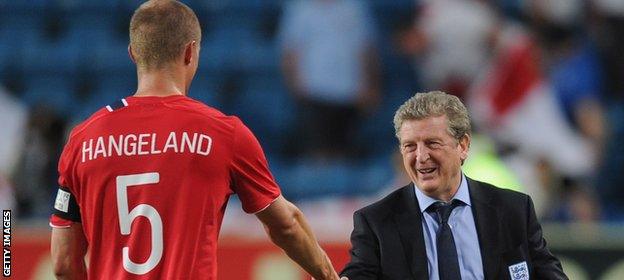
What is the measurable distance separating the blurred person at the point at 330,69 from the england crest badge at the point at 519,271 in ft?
18.5

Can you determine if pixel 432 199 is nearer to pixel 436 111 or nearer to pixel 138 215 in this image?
pixel 436 111

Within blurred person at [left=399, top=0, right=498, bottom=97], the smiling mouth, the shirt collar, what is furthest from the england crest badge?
blurred person at [left=399, top=0, right=498, bottom=97]

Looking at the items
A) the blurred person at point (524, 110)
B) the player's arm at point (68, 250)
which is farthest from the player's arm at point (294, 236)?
the blurred person at point (524, 110)

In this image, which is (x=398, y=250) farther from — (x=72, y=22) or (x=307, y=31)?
(x=72, y=22)

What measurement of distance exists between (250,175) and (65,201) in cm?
54

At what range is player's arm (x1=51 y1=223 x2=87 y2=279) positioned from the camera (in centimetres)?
381

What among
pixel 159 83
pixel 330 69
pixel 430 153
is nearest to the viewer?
pixel 159 83

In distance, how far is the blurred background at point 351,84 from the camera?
9.05 m

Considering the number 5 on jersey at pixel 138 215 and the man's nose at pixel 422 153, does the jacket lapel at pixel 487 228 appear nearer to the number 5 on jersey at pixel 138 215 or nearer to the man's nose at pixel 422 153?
the man's nose at pixel 422 153

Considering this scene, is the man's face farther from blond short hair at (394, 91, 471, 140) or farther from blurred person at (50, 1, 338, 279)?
blurred person at (50, 1, 338, 279)

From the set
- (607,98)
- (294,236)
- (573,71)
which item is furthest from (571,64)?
(294,236)

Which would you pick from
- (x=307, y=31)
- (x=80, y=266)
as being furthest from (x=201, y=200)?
(x=307, y=31)

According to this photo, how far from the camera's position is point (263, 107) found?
10.3 metres

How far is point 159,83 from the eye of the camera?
376cm
